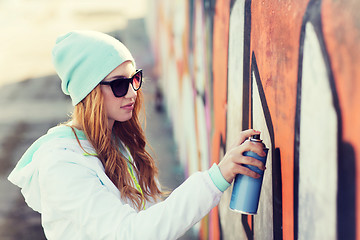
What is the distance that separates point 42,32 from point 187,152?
13960mm

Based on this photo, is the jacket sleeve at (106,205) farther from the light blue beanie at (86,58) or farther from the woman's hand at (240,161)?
the light blue beanie at (86,58)

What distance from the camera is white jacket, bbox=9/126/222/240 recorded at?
5.94 feet

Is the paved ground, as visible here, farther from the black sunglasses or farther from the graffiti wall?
the black sunglasses

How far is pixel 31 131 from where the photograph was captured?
8031 millimetres

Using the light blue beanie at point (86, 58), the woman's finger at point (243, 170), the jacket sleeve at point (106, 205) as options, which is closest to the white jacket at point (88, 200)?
the jacket sleeve at point (106, 205)

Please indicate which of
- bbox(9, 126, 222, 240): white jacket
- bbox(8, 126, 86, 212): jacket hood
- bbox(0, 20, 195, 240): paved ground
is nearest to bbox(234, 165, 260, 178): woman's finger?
bbox(9, 126, 222, 240): white jacket

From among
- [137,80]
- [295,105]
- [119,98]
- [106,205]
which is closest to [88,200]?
[106,205]

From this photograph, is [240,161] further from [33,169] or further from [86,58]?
[33,169]

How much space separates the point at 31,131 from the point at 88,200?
6.44 metres

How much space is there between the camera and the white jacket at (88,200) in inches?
71.3

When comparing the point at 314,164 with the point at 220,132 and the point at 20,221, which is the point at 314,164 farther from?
the point at 20,221

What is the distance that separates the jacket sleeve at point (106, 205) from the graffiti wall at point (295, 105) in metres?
0.31

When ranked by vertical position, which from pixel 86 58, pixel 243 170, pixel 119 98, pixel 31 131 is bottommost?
pixel 31 131

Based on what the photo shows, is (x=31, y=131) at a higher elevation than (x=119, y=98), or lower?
lower
